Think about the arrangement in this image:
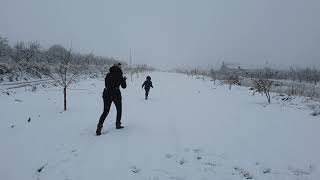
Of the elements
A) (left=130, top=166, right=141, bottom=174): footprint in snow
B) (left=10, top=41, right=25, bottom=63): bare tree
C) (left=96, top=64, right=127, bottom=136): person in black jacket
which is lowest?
(left=130, top=166, right=141, bottom=174): footprint in snow

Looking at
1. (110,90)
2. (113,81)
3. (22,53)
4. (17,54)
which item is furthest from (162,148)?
(22,53)

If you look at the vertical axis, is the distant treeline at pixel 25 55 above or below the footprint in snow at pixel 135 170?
above

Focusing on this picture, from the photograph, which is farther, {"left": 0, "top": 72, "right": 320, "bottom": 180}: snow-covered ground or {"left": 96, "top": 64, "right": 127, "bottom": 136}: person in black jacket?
{"left": 96, "top": 64, "right": 127, "bottom": 136}: person in black jacket

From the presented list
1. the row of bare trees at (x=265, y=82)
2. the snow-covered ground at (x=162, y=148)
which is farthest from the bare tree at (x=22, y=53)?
the snow-covered ground at (x=162, y=148)

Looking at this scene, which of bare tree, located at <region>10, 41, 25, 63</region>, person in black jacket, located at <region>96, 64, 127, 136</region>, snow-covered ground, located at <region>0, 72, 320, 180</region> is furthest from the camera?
bare tree, located at <region>10, 41, 25, 63</region>

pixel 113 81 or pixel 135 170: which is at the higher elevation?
pixel 113 81

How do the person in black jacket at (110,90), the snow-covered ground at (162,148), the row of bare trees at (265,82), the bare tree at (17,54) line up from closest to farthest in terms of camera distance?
the snow-covered ground at (162,148) → the person in black jacket at (110,90) → the row of bare trees at (265,82) → the bare tree at (17,54)

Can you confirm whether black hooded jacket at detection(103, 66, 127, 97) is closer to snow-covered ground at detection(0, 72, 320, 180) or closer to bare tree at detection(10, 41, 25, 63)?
snow-covered ground at detection(0, 72, 320, 180)

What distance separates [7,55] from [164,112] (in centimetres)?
6238

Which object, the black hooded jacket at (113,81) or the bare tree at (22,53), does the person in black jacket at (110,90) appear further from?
the bare tree at (22,53)

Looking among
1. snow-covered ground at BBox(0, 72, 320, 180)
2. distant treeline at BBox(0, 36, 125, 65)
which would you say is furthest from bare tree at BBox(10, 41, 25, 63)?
snow-covered ground at BBox(0, 72, 320, 180)

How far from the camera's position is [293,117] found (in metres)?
10.8

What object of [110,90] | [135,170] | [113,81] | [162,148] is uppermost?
[113,81]

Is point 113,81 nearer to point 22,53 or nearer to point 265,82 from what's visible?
point 265,82
